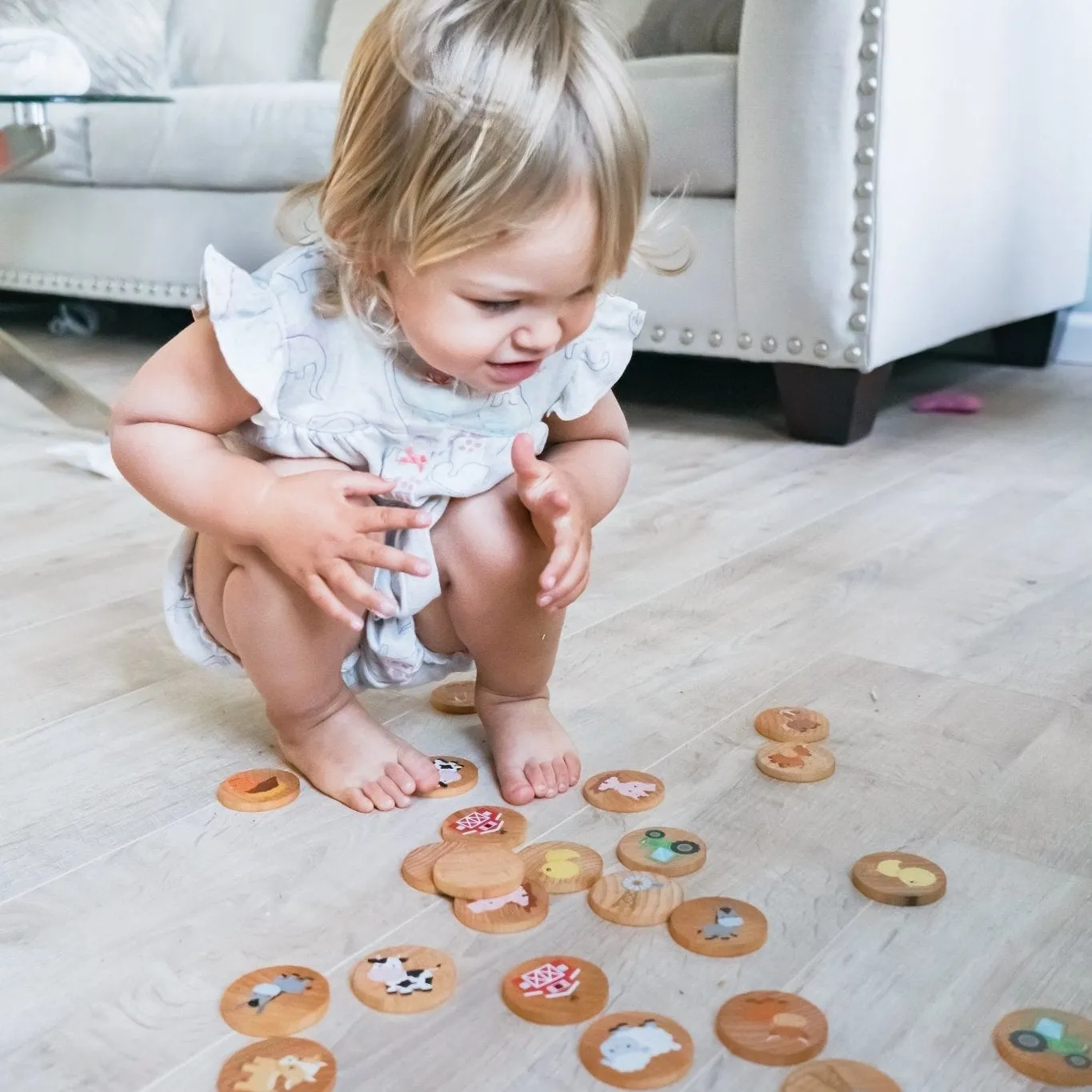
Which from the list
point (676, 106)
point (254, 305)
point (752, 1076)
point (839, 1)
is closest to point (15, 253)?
point (676, 106)

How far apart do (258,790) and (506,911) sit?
0.21m

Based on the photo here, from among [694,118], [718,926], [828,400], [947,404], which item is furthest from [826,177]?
[718,926]

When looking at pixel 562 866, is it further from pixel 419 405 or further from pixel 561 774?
pixel 419 405

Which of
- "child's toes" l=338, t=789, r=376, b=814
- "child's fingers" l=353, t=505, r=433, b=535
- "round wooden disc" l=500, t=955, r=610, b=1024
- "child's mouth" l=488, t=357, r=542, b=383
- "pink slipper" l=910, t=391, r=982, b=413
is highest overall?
"child's mouth" l=488, t=357, r=542, b=383

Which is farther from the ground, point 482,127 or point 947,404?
point 482,127

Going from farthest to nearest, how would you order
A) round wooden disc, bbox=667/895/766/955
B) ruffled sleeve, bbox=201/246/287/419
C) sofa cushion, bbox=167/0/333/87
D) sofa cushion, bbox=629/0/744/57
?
sofa cushion, bbox=167/0/333/87 < sofa cushion, bbox=629/0/744/57 < ruffled sleeve, bbox=201/246/287/419 < round wooden disc, bbox=667/895/766/955

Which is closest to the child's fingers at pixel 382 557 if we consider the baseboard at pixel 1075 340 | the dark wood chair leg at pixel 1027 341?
the dark wood chair leg at pixel 1027 341

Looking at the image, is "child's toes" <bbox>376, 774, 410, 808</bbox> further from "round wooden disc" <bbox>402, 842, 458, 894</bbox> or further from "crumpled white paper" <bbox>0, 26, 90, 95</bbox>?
"crumpled white paper" <bbox>0, 26, 90, 95</bbox>

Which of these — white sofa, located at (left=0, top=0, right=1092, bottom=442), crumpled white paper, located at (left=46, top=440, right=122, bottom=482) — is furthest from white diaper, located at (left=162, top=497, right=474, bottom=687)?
white sofa, located at (left=0, top=0, right=1092, bottom=442)

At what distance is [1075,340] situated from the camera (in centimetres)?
246

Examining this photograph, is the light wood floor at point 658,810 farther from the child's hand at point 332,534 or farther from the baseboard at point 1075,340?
the baseboard at point 1075,340

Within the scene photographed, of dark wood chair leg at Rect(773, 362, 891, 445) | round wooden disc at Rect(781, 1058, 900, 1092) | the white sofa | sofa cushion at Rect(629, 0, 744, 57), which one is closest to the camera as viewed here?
round wooden disc at Rect(781, 1058, 900, 1092)

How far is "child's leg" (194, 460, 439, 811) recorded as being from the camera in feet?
2.64

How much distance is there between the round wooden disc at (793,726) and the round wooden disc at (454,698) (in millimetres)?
215
